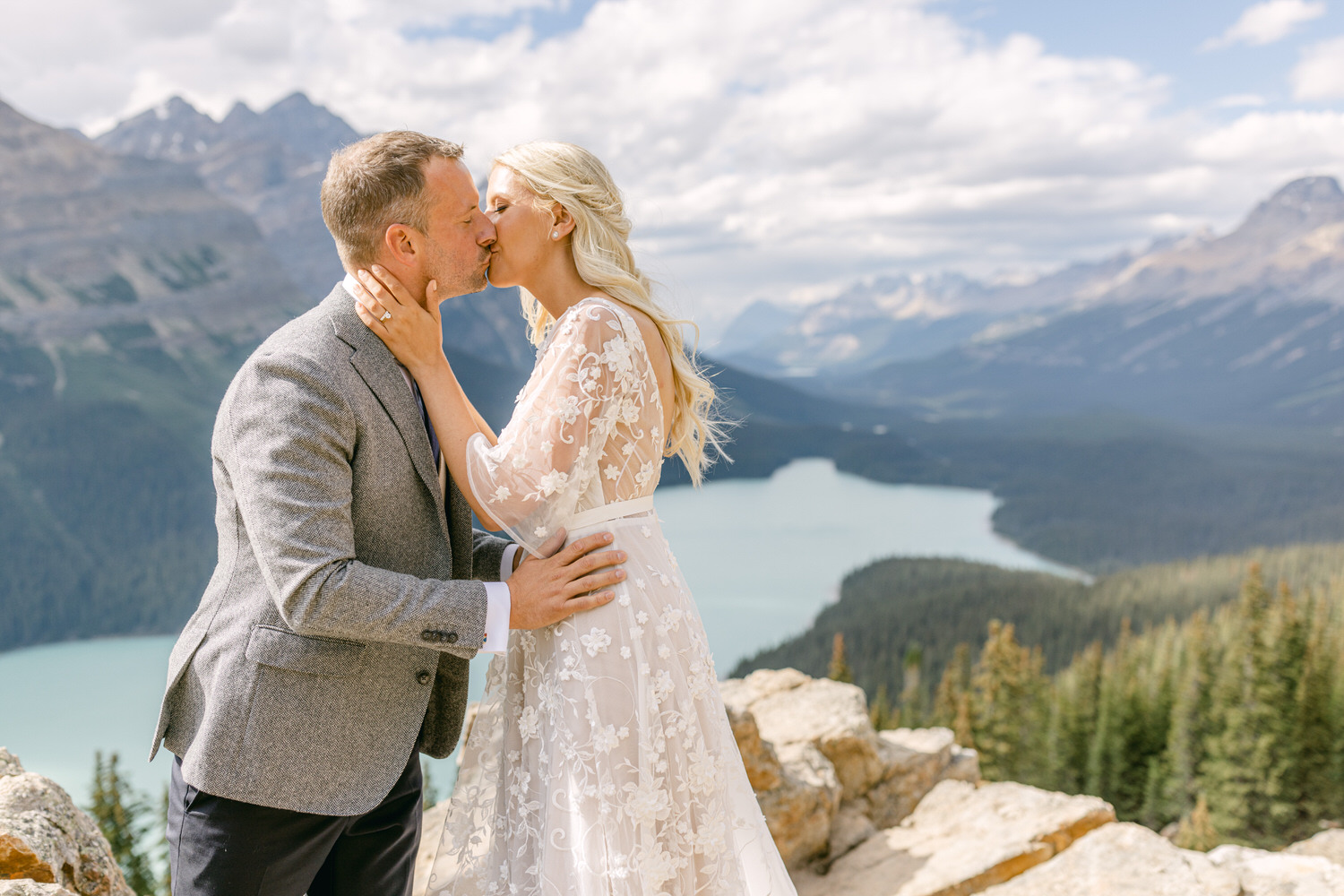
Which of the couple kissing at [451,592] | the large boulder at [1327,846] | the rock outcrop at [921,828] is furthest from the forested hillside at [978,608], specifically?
the couple kissing at [451,592]

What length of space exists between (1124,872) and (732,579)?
112191mm

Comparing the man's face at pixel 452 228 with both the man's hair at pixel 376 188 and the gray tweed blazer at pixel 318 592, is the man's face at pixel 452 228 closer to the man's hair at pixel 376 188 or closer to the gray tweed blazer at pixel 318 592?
the man's hair at pixel 376 188

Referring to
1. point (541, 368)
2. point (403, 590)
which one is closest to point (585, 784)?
point (403, 590)

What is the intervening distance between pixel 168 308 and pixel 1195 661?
193 meters

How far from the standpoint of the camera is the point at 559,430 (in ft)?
9.55

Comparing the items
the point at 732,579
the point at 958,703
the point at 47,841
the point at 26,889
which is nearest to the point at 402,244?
the point at 26,889

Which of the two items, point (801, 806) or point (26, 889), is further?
point (801, 806)

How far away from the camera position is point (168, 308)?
180250 millimetres

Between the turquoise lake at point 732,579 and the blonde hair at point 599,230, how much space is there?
4203cm

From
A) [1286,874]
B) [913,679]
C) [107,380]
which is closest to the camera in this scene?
[1286,874]

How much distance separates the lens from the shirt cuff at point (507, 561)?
3430 millimetres

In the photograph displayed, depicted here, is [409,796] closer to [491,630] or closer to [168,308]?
[491,630]

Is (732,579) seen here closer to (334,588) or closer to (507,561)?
(507,561)

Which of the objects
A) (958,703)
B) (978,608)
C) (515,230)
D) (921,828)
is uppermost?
(515,230)
